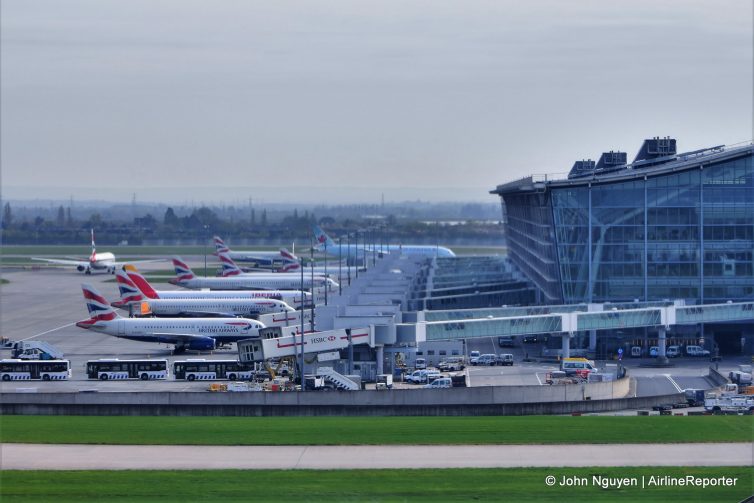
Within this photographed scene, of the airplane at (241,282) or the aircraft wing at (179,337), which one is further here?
the airplane at (241,282)

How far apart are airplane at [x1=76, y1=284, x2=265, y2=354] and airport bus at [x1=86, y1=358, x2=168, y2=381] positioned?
14874 millimetres

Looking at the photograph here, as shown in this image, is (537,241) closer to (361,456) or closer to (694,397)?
(694,397)

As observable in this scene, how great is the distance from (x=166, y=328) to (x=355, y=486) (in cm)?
5098

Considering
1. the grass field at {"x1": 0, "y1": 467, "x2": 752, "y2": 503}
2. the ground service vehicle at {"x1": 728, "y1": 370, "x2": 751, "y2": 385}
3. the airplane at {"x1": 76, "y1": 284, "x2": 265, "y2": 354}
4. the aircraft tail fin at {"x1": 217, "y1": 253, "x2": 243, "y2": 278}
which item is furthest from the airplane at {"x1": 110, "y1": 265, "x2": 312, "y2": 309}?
the grass field at {"x1": 0, "y1": 467, "x2": 752, "y2": 503}

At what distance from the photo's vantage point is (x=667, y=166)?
93938 millimetres

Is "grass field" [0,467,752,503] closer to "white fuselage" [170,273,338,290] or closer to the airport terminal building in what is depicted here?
the airport terminal building

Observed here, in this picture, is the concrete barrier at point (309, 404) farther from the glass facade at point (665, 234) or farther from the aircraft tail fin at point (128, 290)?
the aircraft tail fin at point (128, 290)

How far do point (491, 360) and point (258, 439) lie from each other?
3297cm

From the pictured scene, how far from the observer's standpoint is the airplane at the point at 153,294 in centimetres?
11294

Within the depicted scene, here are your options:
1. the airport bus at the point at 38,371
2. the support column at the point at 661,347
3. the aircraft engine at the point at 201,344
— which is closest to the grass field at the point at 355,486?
the airport bus at the point at 38,371

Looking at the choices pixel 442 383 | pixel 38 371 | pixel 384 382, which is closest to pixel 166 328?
pixel 38 371

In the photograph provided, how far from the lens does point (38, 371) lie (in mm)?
76438

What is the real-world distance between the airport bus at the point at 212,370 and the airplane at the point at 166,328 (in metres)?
14.6

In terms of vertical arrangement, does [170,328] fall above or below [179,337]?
above
